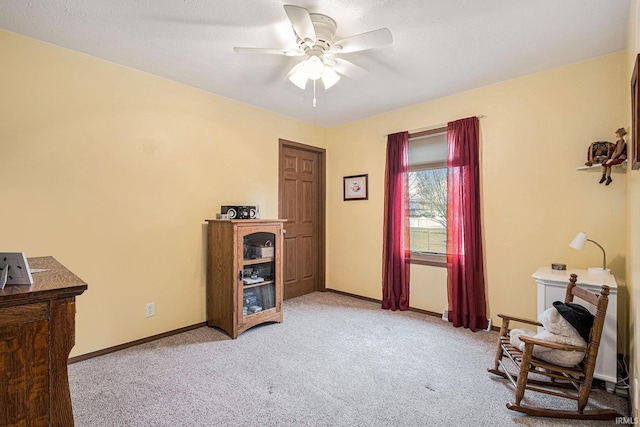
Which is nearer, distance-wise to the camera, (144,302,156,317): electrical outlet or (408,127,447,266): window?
(144,302,156,317): electrical outlet

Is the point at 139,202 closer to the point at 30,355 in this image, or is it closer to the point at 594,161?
the point at 30,355

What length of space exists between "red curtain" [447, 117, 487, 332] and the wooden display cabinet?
6.10 ft

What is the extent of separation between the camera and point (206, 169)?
330 cm

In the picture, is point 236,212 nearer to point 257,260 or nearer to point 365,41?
point 257,260

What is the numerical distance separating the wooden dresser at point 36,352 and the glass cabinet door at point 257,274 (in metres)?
2.03

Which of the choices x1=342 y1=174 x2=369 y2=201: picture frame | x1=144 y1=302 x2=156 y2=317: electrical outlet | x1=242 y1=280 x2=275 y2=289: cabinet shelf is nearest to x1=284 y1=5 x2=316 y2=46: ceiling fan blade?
x1=242 y1=280 x2=275 y2=289: cabinet shelf

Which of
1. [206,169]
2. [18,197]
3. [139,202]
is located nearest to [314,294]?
[206,169]

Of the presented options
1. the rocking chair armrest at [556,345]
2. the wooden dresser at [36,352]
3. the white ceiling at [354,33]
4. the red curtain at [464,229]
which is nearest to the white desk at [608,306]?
the rocking chair armrest at [556,345]

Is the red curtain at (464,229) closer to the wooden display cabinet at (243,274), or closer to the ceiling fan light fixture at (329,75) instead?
the ceiling fan light fixture at (329,75)

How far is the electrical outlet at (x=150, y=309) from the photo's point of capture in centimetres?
286

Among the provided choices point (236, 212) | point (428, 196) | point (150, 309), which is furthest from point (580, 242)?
point (150, 309)

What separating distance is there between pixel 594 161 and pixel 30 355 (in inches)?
135

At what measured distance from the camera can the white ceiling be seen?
6.42 feet

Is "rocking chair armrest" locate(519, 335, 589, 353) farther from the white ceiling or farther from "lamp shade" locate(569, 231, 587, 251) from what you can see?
the white ceiling
